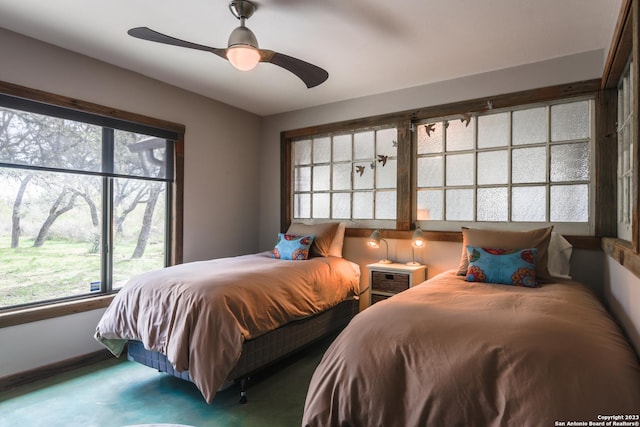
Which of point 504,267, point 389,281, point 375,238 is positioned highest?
point 375,238

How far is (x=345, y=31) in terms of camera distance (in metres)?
2.53

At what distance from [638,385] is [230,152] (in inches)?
158

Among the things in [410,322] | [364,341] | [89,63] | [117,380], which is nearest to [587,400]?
[410,322]

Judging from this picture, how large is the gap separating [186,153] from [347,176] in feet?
5.89

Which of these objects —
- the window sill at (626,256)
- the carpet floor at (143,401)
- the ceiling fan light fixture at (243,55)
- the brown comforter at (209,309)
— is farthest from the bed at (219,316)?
the window sill at (626,256)

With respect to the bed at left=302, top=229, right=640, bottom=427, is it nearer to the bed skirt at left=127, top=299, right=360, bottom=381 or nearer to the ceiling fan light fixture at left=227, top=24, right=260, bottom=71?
the bed skirt at left=127, top=299, right=360, bottom=381

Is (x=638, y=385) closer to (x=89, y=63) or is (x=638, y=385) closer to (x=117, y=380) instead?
(x=117, y=380)

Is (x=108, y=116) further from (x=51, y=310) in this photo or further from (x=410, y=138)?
(x=410, y=138)

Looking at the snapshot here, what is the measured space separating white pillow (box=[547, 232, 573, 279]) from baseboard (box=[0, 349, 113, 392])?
3.74 metres

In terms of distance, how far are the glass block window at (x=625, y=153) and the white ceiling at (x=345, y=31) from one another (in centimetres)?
41

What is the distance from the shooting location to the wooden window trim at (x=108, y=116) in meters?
2.57

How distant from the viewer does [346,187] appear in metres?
4.13

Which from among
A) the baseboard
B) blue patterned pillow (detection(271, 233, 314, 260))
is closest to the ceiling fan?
blue patterned pillow (detection(271, 233, 314, 260))

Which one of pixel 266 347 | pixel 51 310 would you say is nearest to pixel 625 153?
pixel 266 347
